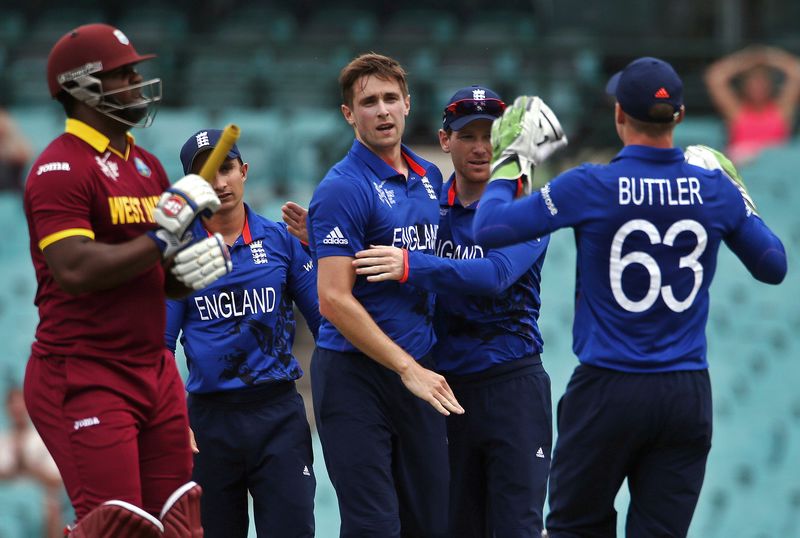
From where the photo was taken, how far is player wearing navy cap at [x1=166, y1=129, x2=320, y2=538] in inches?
214

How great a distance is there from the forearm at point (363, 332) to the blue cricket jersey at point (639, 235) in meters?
0.55

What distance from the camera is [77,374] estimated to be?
14.6 feet

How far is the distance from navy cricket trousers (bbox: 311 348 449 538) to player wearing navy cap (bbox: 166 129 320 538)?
0.29 metres

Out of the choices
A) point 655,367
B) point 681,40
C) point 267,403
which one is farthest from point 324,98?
point 655,367

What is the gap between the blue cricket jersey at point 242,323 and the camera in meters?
5.45

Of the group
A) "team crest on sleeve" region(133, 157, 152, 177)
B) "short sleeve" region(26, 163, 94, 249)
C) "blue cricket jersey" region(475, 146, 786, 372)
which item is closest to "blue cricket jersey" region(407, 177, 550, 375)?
"blue cricket jersey" region(475, 146, 786, 372)

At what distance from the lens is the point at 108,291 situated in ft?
14.8

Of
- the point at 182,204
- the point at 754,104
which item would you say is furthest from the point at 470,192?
the point at 754,104

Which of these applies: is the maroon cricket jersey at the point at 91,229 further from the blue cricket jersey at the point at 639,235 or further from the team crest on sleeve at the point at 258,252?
the blue cricket jersey at the point at 639,235

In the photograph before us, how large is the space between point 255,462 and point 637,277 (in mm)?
1790

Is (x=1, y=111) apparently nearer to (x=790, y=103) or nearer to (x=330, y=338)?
(x=790, y=103)

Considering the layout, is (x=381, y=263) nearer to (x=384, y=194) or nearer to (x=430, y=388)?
(x=384, y=194)

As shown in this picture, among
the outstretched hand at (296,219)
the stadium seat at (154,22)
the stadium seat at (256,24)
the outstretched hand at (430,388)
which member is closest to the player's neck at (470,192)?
the outstretched hand at (296,219)

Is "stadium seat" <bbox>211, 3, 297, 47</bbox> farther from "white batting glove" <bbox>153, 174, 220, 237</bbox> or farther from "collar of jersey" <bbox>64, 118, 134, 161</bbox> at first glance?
"white batting glove" <bbox>153, 174, 220, 237</bbox>
